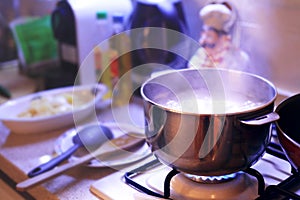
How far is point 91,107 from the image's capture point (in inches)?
43.5

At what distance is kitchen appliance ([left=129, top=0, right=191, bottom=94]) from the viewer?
3.61ft

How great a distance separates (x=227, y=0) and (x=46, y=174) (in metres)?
0.60

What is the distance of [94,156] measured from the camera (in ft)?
2.87

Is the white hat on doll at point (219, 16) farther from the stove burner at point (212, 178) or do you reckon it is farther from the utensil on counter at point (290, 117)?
the stove burner at point (212, 178)

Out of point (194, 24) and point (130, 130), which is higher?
point (194, 24)

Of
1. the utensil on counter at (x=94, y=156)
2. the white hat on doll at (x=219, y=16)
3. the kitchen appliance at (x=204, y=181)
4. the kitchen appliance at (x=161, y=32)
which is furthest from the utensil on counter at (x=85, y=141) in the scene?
the white hat on doll at (x=219, y=16)

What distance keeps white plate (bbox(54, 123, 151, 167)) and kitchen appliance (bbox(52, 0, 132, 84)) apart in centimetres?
27

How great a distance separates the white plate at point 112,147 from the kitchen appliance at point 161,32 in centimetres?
19

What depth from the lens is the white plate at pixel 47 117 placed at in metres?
1.02

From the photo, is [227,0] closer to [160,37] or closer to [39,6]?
[160,37]

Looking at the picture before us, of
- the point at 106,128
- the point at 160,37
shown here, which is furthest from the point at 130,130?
the point at 160,37

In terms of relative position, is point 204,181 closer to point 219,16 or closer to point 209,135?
point 209,135

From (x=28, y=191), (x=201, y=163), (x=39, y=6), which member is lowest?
(x=28, y=191)

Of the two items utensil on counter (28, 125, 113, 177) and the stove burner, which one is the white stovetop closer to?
the stove burner
